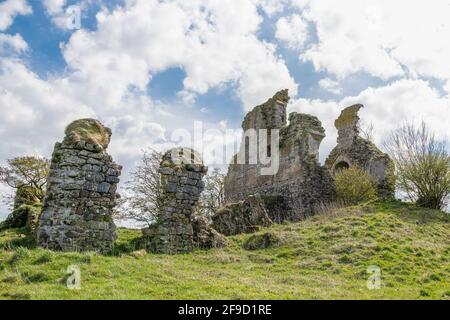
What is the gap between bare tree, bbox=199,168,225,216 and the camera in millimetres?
23834

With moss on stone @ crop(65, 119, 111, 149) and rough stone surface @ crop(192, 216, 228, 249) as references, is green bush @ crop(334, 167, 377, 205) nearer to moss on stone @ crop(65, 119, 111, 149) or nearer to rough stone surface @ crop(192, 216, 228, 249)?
rough stone surface @ crop(192, 216, 228, 249)

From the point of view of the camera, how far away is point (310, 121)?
21.4 meters

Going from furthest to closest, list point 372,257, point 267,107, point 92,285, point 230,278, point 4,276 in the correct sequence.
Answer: point 267,107
point 372,257
point 230,278
point 4,276
point 92,285

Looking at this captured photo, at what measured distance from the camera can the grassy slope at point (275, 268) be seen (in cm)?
678

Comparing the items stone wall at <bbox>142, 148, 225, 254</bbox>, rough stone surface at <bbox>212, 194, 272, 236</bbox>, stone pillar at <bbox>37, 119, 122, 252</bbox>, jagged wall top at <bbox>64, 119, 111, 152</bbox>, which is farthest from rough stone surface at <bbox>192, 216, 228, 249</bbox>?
jagged wall top at <bbox>64, 119, 111, 152</bbox>

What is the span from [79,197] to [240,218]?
22.1 feet

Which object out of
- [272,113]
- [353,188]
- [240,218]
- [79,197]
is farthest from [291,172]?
[79,197]

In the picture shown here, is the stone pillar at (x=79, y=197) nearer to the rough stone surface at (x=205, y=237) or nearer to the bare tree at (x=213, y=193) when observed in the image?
the rough stone surface at (x=205, y=237)

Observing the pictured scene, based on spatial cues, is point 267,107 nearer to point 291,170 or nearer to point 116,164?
point 291,170

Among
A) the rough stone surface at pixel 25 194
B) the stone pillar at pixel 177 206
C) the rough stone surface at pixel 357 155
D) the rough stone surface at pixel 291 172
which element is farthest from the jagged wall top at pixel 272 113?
the rough stone surface at pixel 25 194

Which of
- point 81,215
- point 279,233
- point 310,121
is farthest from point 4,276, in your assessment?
point 310,121

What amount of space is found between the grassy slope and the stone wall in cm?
62

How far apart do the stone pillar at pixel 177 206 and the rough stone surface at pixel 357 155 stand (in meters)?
11.9

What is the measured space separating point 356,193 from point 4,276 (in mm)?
15511
